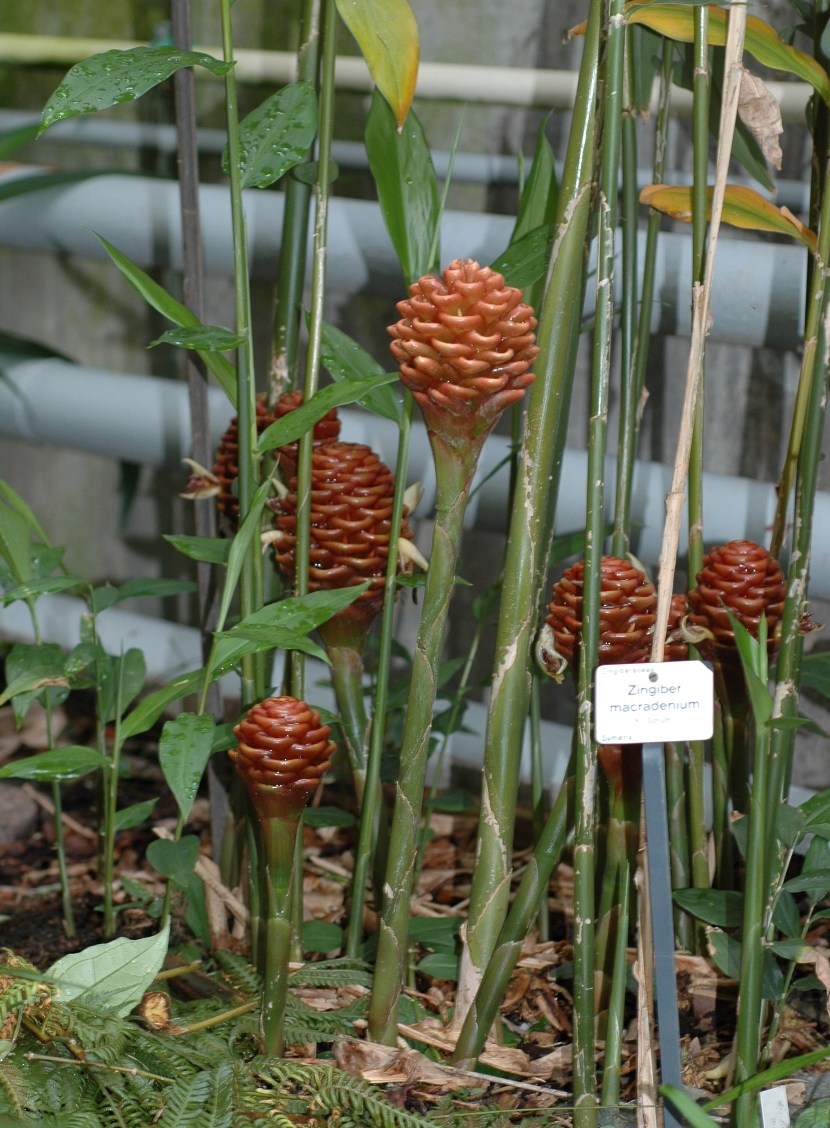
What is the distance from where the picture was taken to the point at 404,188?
A: 709mm

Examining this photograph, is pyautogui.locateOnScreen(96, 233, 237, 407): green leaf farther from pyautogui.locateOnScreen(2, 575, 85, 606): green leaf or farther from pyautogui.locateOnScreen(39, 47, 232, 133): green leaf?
pyautogui.locateOnScreen(2, 575, 85, 606): green leaf

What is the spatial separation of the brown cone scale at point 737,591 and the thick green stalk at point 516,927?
5.5 inches

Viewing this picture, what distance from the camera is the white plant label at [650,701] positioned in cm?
59

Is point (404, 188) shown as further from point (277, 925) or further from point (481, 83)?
point (481, 83)

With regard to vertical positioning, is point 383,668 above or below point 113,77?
below

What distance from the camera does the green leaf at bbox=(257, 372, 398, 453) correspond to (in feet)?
2.05

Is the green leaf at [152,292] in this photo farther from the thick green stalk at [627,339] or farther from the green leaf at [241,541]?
the thick green stalk at [627,339]

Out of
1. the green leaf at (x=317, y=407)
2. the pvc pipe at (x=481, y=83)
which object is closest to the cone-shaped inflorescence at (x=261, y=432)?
the green leaf at (x=317, y=407)

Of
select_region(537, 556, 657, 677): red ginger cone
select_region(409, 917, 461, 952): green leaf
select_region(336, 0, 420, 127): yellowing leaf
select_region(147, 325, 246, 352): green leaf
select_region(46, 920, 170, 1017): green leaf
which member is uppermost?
select_region(336, 0, 420, 127): yellowing leaf

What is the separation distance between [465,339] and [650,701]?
0.22m

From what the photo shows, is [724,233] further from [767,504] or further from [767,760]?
[767,760]

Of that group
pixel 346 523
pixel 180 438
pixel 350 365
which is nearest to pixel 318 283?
pixel 350 365

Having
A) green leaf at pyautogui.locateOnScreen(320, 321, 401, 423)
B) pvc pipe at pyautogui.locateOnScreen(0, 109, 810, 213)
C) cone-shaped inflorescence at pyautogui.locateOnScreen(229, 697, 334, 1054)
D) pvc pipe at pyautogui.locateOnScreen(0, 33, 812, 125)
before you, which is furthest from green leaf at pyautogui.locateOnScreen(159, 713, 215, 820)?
pvc pipe at pyautogui.locateOnScreen(0, 33, 812, 125)

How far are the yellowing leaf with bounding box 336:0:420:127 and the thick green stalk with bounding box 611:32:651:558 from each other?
0.18 meters
